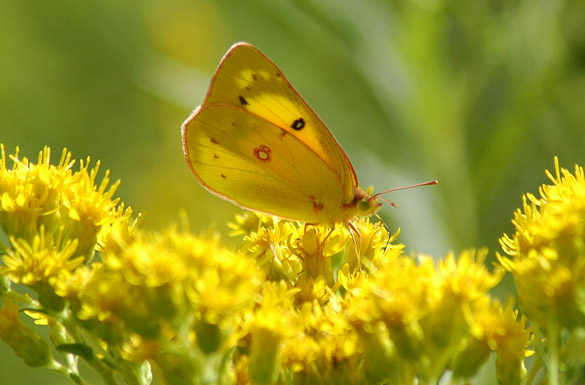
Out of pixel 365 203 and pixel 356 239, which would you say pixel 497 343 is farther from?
pixel 365 203

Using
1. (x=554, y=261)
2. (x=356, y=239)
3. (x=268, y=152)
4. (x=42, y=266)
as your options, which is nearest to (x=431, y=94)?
(x=268, y=152)

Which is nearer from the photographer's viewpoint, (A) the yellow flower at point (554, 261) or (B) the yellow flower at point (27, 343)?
(A) the yellow flower at point (554, 261)

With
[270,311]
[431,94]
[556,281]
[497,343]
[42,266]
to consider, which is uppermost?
[431,94]

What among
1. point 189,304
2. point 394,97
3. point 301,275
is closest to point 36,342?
point 189,304

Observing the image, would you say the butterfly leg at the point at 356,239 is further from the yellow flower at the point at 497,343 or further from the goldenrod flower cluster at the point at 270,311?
the yellow flower at the point at 497,343

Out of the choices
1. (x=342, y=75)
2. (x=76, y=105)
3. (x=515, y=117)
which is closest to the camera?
(x=515, y=117)

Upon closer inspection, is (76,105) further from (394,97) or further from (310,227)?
(310,227)

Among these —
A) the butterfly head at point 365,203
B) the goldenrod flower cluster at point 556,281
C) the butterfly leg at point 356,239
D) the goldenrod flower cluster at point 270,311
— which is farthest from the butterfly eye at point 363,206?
the goldenrod flower cluster at point 556,281
